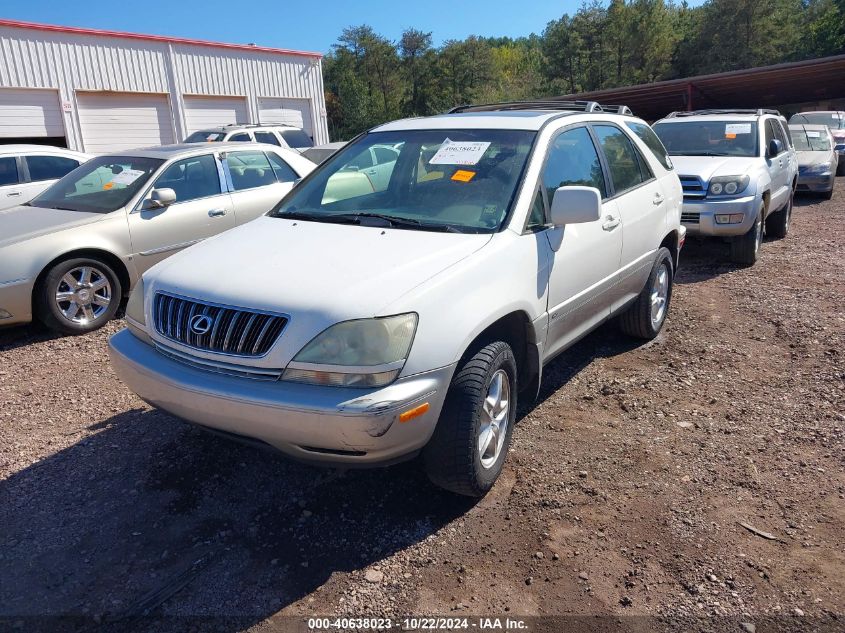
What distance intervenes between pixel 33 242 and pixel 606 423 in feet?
16.0

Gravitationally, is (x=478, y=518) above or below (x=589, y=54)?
below

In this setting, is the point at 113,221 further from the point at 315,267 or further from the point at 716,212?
the point at 716,212

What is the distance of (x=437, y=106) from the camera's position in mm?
53125

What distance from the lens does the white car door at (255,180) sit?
707 centimetres

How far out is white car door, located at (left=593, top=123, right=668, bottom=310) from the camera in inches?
181

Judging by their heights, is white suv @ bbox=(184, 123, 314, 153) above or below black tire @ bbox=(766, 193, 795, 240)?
above

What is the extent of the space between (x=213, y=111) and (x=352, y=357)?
2103cm

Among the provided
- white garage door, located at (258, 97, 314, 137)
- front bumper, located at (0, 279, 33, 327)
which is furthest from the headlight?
white garage door, located at (258, 97, 314, 137)

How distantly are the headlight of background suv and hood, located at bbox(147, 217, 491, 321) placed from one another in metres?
0.07

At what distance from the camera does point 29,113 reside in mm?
17734

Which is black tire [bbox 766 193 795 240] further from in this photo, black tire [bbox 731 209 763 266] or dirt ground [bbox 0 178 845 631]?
dirt ground [bbox 0 178 845 631]

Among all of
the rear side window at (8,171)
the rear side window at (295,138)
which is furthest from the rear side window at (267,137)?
the rear side window at (8,171)

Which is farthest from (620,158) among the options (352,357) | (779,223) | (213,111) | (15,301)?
(213,111)

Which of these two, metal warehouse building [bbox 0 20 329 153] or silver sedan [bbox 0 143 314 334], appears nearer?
silver sedan [bbox 0 143 314 334]
